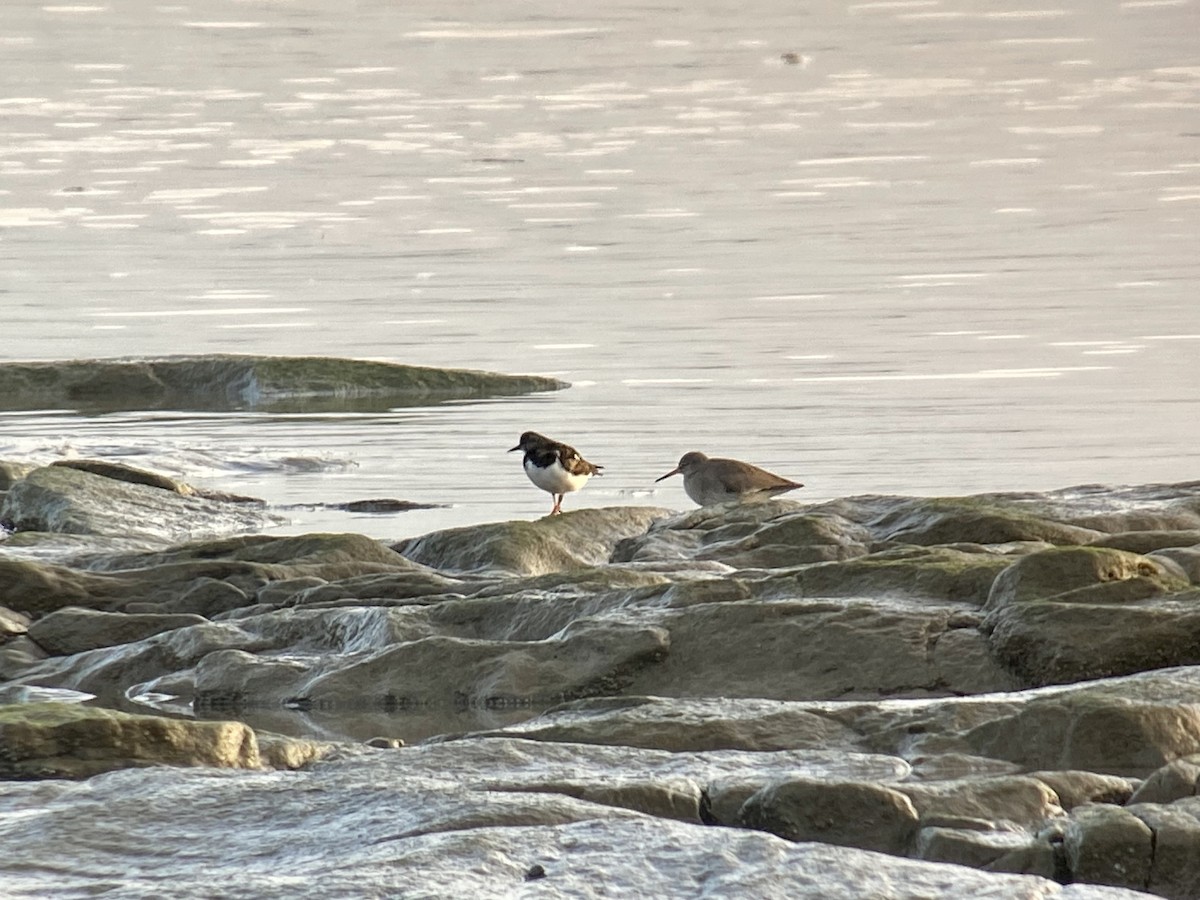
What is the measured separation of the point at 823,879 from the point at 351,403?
14.2m

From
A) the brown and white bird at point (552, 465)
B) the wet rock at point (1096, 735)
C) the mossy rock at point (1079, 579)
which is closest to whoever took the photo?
the wet rock at point (1096, 735)

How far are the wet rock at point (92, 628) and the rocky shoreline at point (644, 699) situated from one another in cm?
1

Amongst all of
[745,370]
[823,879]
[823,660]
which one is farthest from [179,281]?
[823,879]

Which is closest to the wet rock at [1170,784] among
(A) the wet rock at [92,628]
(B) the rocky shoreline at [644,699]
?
(B) the rocky shoreline at [644,699]

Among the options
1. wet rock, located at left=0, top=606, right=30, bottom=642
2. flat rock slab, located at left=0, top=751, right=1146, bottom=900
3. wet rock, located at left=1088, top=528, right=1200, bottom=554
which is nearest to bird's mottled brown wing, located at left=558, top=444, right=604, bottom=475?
wet rock, located at left=1088, top=528, right=1200, bottom=554

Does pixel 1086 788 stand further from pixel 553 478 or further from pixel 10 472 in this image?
pixel 10 472

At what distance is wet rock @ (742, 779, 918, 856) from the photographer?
19.3 ft

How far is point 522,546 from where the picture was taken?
1151 centimetres

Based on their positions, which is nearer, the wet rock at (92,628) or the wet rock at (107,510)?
the wet rock at (92,628)

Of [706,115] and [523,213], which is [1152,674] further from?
[706,115]

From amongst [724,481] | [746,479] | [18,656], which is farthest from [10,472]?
[18,656]

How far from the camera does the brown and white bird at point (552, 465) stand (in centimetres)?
1431

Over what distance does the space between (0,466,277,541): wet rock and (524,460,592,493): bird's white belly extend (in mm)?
1574

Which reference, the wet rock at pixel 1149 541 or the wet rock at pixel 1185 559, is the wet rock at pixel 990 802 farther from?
the wet rock at pixel 1149 541
